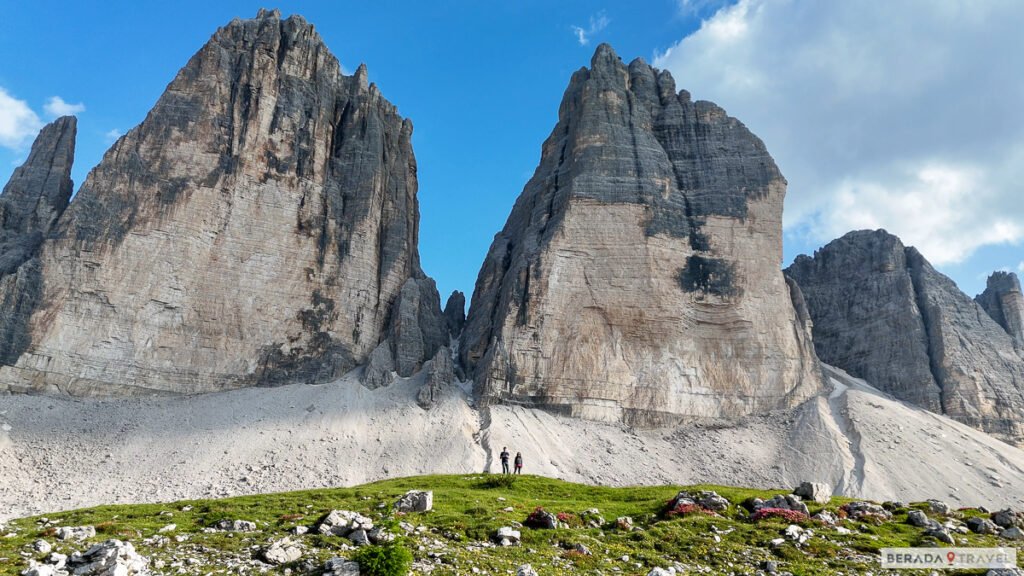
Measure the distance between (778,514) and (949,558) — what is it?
6.31 metres

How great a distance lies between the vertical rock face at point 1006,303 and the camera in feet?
324

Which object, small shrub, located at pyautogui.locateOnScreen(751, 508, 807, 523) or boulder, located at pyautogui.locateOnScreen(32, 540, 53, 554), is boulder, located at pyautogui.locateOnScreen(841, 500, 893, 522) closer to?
small shrub, located at pyautogui.locateOnScreen(751, 508, 807, 523)

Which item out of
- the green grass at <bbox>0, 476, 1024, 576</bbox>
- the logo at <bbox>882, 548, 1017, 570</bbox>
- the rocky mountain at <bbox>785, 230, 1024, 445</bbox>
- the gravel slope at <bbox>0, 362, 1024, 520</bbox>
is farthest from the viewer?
the rocky mountain at <bbox>785, 230, 1024, 445</bbox>

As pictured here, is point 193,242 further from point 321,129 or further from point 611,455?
point 611,455

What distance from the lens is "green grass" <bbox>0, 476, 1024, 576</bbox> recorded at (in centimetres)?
2061

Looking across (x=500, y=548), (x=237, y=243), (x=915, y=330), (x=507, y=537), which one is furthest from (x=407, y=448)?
(x=915, y=330)

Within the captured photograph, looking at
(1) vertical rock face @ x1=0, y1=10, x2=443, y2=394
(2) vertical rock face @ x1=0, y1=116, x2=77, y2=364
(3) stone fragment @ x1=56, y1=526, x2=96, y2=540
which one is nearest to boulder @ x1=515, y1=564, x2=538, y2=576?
(3) stone fragment @ x1=56, y1=526, x2=96, y2=540

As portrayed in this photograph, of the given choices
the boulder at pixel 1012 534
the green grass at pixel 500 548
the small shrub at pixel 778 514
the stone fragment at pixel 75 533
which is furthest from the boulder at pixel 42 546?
the boulder at pixel 1012 534

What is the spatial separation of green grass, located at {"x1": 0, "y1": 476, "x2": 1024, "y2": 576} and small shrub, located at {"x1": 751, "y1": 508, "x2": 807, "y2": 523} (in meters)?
0.56

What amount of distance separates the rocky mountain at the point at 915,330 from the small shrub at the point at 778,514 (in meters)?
66.7

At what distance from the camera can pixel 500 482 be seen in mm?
41656

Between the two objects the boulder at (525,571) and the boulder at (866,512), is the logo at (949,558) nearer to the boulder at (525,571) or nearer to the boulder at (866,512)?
the boulder at (866,512)

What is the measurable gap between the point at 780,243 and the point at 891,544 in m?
61.5

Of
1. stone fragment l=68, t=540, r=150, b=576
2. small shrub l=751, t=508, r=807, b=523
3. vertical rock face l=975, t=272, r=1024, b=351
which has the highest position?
vertical rock face l=975, t=272, r=1024, b=351
